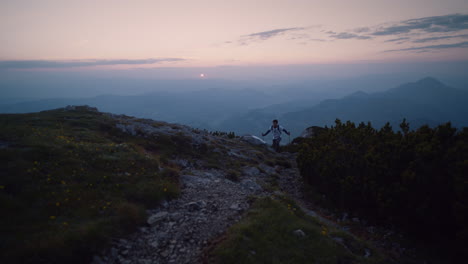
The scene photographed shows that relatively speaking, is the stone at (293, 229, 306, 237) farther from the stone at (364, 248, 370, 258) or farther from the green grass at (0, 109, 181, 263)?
the green grass at (0, 109, 181, 263)

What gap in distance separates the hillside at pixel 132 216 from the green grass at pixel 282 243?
37 mm

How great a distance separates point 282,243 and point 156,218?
16.4 ft

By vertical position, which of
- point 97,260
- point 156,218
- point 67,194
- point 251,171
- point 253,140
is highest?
point 67,194

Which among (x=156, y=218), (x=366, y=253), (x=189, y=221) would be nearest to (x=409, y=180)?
(x=366, y=253)

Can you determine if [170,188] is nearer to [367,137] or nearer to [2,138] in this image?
[2,138]

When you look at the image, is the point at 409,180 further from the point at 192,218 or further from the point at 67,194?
the point at 67,194

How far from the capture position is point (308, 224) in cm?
945

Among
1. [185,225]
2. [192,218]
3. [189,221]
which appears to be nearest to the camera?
[185,225]

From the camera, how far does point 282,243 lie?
8125mm

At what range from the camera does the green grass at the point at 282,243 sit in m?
7.39

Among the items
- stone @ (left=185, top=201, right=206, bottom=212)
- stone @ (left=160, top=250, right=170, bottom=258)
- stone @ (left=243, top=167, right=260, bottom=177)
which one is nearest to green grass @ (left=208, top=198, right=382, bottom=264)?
stone @ (left=160, top=250, right=170, bottom=258)

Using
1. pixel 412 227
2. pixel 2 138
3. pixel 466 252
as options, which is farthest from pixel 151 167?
pixel 466 252

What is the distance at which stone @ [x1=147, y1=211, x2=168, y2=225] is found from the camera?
9.10m

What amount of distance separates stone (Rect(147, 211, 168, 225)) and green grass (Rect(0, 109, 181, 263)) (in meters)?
0.29
